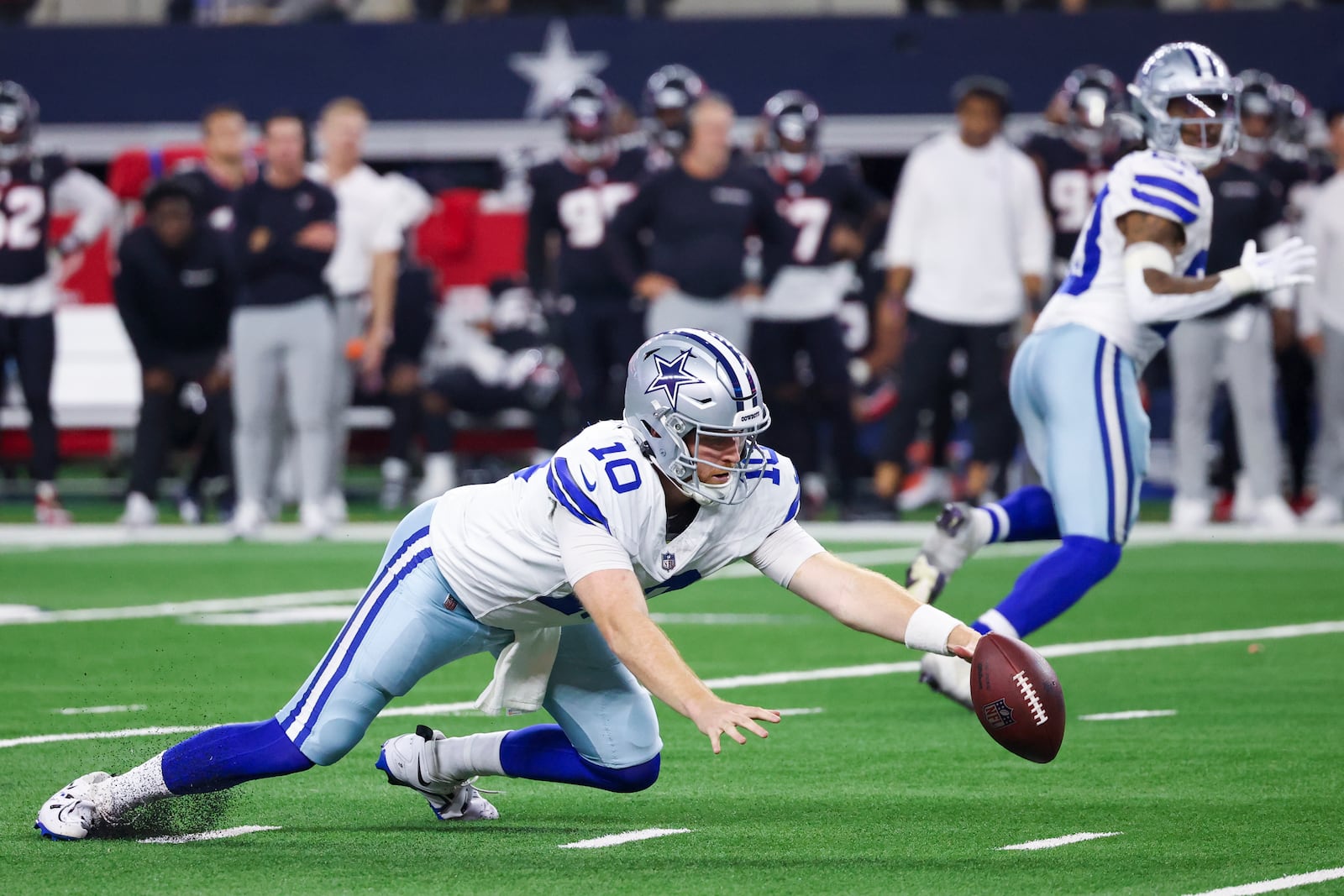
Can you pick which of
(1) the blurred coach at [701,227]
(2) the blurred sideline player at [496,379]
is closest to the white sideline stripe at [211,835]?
(1) the blurred coach at [701,227]

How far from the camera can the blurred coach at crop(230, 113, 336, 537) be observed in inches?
437

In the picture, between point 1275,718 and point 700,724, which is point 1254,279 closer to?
point 1275,718

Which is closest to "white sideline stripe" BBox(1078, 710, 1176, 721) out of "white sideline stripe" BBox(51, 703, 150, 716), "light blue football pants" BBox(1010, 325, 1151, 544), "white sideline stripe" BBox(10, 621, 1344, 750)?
"light blue football pants" BBox(1010, 325, 1151, 544)

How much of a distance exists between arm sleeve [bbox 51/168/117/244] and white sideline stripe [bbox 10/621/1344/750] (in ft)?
22.2

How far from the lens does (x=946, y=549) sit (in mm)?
6652

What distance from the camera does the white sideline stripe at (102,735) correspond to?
5.90 m

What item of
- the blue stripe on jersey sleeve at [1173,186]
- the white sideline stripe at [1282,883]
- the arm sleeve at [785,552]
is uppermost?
the blue stripe on jersey sleeve at [1173,186]

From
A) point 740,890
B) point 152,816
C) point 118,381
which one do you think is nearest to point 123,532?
point 118,381

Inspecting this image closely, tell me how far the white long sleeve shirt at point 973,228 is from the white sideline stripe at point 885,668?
3.56 meters

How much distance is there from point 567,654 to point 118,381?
34.0 ft

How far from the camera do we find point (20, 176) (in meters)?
12.2

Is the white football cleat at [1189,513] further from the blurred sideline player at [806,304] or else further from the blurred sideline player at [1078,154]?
the blurred sideline player at [806,304]

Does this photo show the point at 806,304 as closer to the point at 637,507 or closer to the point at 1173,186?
the point at 1173,186

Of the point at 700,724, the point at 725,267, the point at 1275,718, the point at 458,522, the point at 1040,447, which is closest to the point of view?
the point at 700,724
